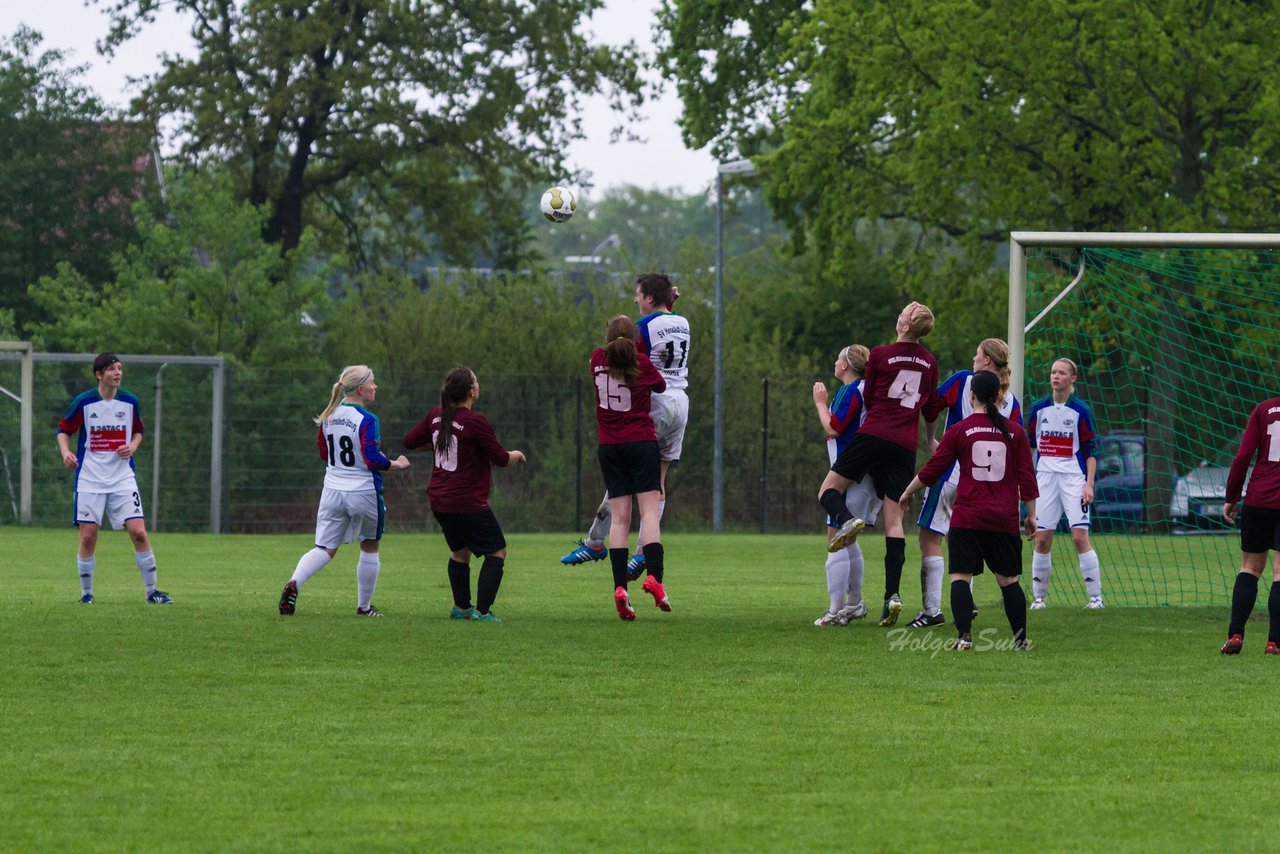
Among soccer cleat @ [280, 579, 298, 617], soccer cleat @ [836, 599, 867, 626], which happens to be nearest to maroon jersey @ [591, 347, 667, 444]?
soccer cleat @ [836, 599, 867, 626]

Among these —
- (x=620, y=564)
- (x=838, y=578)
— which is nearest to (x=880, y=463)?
(x=838, y=578)

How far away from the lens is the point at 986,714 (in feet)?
26.0

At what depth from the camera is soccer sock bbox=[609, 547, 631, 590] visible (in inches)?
464

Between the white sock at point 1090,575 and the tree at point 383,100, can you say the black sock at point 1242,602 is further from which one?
the tree at point 383,100

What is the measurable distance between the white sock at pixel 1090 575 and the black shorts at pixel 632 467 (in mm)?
4012

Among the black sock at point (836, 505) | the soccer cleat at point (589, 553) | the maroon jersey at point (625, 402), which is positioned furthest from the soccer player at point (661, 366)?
the black sock at point (836, 505)

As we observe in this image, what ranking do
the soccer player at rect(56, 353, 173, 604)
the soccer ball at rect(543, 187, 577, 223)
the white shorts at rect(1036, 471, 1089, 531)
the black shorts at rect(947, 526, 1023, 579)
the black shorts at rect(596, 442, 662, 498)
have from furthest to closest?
the white shorts at rect(1036, 471, 1089, 531) < the soccer ball at rect(543, 187, 577, 223) < the soccer player at rect(56, 353, 173, 604) < the black shorts at rect(596, 442, 662, 498) < the black shorts at rect(947, 526, 1023, 579)

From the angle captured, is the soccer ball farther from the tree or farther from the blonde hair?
the tree

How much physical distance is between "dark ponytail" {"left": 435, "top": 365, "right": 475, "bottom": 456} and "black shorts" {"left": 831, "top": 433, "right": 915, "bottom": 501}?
2.48 meters

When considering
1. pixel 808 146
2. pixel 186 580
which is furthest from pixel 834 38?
pixel 186 580

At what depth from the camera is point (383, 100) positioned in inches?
1436

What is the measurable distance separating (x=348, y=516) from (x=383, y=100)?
1004 inches

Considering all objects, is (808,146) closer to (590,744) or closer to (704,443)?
(704,443)

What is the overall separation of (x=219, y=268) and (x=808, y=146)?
10778mm
